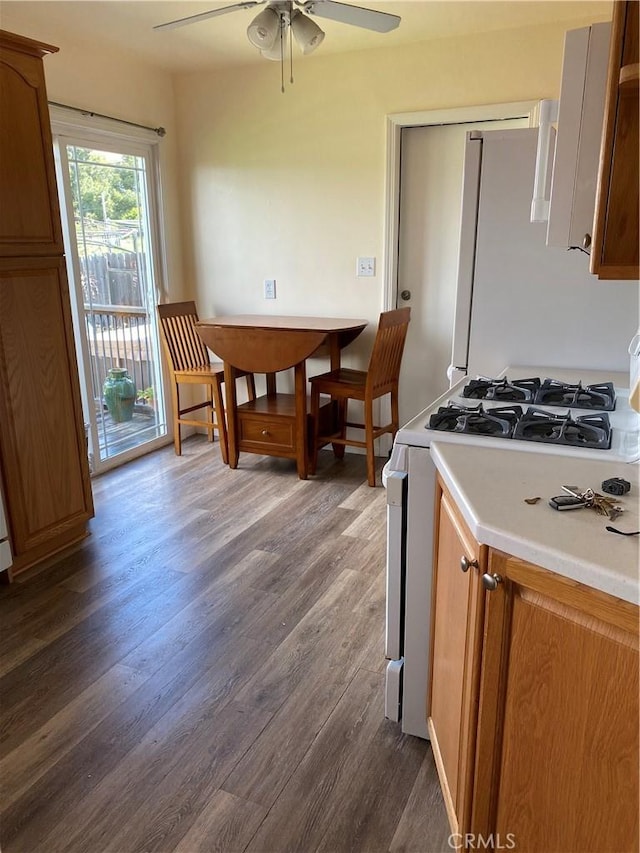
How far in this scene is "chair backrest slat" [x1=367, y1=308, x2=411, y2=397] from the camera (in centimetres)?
321

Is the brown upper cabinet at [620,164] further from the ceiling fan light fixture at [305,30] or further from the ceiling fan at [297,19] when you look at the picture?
the ceiling fan light fixture at [305,30]

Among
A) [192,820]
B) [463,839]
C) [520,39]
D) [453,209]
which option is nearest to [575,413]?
[463,839]

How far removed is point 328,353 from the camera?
374cm

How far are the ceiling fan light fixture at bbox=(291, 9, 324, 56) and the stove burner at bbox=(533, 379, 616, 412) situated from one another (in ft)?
5.28

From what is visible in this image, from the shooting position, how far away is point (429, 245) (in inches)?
142

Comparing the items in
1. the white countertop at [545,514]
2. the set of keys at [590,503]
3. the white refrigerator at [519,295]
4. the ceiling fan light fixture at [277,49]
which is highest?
the ceiling fan light fixture at [277,49]

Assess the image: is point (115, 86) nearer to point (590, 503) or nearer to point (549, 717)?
point (590, 503)

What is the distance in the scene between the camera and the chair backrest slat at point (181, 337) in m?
3.88

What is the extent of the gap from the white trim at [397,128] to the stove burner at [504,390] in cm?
183

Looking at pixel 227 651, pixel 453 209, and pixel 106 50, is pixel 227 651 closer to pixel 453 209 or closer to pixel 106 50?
pixel 453 209

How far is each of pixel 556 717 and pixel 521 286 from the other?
1.50m

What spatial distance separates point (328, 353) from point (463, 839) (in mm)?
2854

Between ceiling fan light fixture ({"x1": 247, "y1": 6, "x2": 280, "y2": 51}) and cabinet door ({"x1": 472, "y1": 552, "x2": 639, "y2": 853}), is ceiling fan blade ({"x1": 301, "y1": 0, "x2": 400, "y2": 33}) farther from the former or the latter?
cabinet door ({"x1": 472, "y1": 552, "x2": 639, "y2": 853})

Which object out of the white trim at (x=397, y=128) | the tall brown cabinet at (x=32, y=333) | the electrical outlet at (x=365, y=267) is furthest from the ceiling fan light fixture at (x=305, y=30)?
the electrical outlet at (x=365, y=267)
